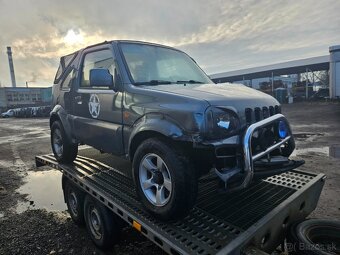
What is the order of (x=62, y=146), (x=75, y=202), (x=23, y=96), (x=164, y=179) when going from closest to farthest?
(x=164, y=179) < (x=75, y=202) < (x=62, y=146) < (x=23, y=96)

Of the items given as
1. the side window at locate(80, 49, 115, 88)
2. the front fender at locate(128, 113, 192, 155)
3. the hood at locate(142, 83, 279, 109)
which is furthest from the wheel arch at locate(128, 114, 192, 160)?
the side window at locate(80, 49, 115, 88)

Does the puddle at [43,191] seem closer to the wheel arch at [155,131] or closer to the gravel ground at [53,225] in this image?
the gravel ground at [53,225]

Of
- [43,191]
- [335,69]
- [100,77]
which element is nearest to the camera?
[100,77]

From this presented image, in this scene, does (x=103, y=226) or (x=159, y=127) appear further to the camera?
(x=103, y=226)

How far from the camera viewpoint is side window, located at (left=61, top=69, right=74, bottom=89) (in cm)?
476

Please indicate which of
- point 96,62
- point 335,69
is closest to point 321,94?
point 335,69

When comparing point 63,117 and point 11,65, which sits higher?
point 11,65

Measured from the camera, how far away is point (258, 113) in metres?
3.00

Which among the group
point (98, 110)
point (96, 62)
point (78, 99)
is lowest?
point (98, 110)

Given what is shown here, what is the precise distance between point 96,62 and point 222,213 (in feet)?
9.04

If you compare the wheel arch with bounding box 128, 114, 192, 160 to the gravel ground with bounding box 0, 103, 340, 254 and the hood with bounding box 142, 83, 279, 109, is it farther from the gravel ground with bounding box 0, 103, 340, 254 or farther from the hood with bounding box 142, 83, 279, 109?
the gravel ground with bounding box 0, 103, 340, 254

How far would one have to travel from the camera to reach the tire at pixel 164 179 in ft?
8.60

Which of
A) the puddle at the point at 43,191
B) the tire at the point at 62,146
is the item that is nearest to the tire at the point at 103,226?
the tire at the point at 62,146

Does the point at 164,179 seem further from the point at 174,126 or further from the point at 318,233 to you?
the point at 318,233
